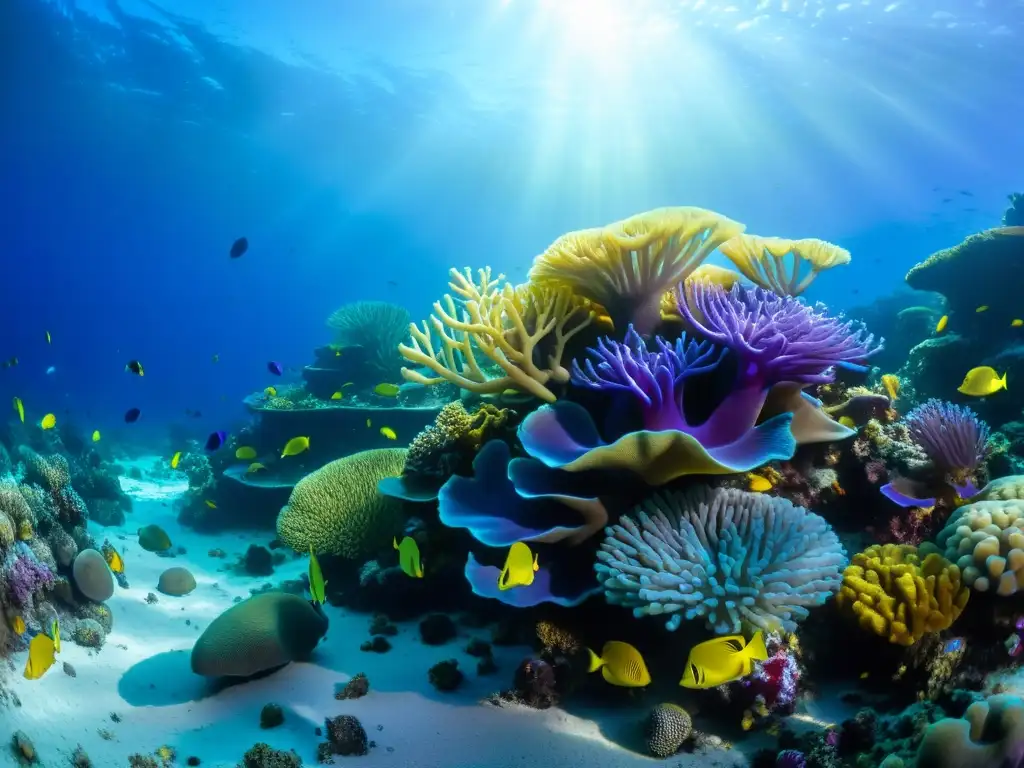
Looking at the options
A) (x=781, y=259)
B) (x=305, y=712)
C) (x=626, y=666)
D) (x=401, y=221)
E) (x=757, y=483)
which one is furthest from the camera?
(x=401, y=221)

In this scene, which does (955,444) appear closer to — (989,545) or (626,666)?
(989,545)

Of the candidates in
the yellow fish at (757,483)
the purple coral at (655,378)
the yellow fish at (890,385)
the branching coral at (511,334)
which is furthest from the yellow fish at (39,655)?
the yellow fish at (890,385)

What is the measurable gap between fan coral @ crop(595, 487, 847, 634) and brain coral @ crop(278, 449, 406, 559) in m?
3.02

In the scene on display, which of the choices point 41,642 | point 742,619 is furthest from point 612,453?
point 41,642

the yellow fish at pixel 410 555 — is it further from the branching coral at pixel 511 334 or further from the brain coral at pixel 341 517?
the brain coral at pixel 341 517

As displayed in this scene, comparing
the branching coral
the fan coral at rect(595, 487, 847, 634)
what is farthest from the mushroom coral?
the fan coral at rect(595, 487, 847, 634)

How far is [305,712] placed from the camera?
396 cm

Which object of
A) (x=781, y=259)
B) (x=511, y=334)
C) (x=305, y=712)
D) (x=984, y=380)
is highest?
(x=781, y=259)

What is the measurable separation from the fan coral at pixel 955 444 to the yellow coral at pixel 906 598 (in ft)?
3.46

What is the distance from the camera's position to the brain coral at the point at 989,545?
2994 mm

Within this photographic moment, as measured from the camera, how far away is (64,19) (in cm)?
2189

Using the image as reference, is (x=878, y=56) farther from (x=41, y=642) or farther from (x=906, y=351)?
(x=41, y=642)

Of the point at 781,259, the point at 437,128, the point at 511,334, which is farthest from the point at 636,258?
the point at 437,128

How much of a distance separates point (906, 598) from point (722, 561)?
121 cm
